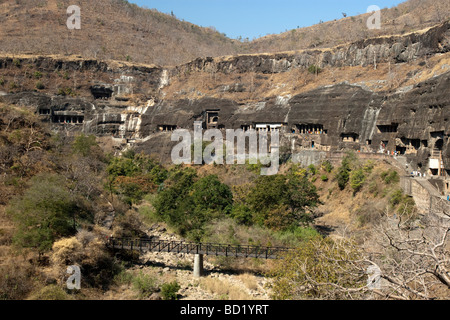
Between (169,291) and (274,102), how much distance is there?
36.5 metres

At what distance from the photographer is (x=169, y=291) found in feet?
75.8

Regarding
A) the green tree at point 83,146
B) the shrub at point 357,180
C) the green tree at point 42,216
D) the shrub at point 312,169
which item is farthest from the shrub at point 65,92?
the shrub at point 357,180

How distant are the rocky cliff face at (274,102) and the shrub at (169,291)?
73.2ft

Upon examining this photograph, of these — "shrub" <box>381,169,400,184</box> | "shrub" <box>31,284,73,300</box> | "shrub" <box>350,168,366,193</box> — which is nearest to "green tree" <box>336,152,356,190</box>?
"shrub" <box>350,168,366,193</box>

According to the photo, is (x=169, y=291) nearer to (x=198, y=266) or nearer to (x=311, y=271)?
(x=198, y=266)

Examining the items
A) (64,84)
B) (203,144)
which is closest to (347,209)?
(203,144)

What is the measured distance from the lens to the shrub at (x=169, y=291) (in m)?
23.0

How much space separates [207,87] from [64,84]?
979 inches

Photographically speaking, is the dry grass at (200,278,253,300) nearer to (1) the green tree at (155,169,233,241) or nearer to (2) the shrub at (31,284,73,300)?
(1) the green tree at (155,169,233,241)

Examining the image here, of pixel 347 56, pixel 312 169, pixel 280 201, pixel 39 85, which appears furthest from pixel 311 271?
pixel 39 85

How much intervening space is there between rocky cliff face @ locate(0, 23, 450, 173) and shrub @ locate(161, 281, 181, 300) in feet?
73.2

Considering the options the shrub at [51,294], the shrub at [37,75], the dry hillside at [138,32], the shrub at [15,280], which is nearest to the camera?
the shrub at [15,280]

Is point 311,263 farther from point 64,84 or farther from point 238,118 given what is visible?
point 64,84

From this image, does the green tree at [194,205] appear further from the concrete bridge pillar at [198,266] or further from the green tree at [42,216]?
the green tree at [42,216]
